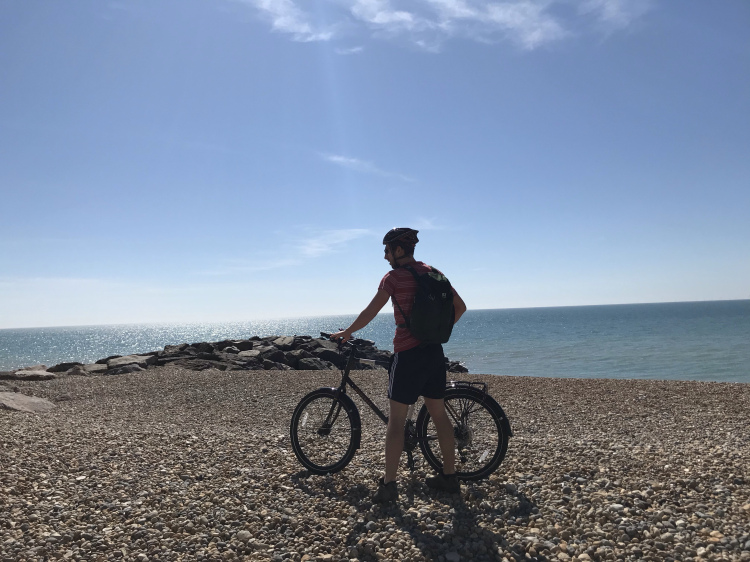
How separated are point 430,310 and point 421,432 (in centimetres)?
150

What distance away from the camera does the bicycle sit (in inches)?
196

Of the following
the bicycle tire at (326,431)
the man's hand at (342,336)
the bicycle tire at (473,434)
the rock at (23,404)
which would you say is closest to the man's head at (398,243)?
the man's hand at (342,336)

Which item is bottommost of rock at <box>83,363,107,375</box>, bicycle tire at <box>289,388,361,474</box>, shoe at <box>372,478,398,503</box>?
rock at <box>83,363,107,375</box>

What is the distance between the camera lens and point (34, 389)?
14.1 meters

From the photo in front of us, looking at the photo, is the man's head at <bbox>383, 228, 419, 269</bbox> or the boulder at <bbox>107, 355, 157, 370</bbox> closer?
the man's head at <bbox>383, 228, 419, 269</bbox>

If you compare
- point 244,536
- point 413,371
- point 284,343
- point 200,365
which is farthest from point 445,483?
point 284,343

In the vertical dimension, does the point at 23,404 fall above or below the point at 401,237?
below

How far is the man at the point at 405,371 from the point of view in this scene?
15.0 feet

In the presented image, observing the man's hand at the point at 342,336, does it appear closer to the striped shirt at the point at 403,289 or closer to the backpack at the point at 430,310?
the striped shirt at the point at 403,289

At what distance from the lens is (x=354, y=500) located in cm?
466

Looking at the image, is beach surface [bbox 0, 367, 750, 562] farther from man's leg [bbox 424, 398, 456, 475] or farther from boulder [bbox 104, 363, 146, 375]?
boulder [bbox 104, 363, 146, 375]

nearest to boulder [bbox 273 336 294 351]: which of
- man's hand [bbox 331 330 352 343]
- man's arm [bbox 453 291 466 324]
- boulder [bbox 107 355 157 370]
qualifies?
boulder [bbox 107 355 157 370]

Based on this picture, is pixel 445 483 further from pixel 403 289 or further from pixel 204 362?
pixel 204 362

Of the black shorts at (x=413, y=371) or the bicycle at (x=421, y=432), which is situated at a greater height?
the black shorts at (x=413, y=371)
